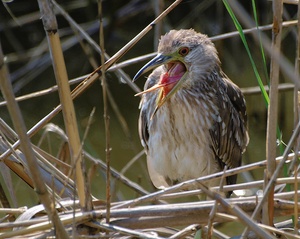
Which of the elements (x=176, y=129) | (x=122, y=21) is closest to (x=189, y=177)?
(x=176, y=129)

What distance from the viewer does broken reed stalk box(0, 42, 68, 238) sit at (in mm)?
1668

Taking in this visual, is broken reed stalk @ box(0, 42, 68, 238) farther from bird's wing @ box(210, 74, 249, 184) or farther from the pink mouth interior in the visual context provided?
bird's wing @ box(210, 74, 249, 184)

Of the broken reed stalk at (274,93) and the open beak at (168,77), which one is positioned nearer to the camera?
the broken reed stalk at (274,93)

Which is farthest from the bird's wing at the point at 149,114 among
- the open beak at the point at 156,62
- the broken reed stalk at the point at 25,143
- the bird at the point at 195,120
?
the broken reed stalk at the point at 25,143

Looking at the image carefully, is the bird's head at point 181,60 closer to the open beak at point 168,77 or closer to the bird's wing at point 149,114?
the open beak at point 168,77

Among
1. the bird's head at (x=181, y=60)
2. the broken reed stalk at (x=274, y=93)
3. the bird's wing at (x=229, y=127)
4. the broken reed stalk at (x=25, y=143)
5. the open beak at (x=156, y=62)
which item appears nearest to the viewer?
the broken reed stalk at (x=25, y=143)

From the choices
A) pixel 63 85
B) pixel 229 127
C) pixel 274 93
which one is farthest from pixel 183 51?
pixel 63 85

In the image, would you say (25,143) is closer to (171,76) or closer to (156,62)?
(156,62)

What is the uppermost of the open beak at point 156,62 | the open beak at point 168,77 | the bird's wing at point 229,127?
the open beak at point 156,62

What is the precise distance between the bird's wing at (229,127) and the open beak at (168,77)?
31 cm

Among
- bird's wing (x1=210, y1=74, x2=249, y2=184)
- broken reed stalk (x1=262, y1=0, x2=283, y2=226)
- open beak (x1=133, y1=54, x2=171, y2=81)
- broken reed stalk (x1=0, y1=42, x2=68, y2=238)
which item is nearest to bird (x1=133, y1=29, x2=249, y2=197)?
bird's wing (x1=210, y1=74, x2=249, y2=184)

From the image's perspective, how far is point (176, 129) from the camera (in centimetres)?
331

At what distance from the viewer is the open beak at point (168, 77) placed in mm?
2894

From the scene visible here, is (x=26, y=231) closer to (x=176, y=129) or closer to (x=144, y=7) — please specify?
(x=176, y=129)
